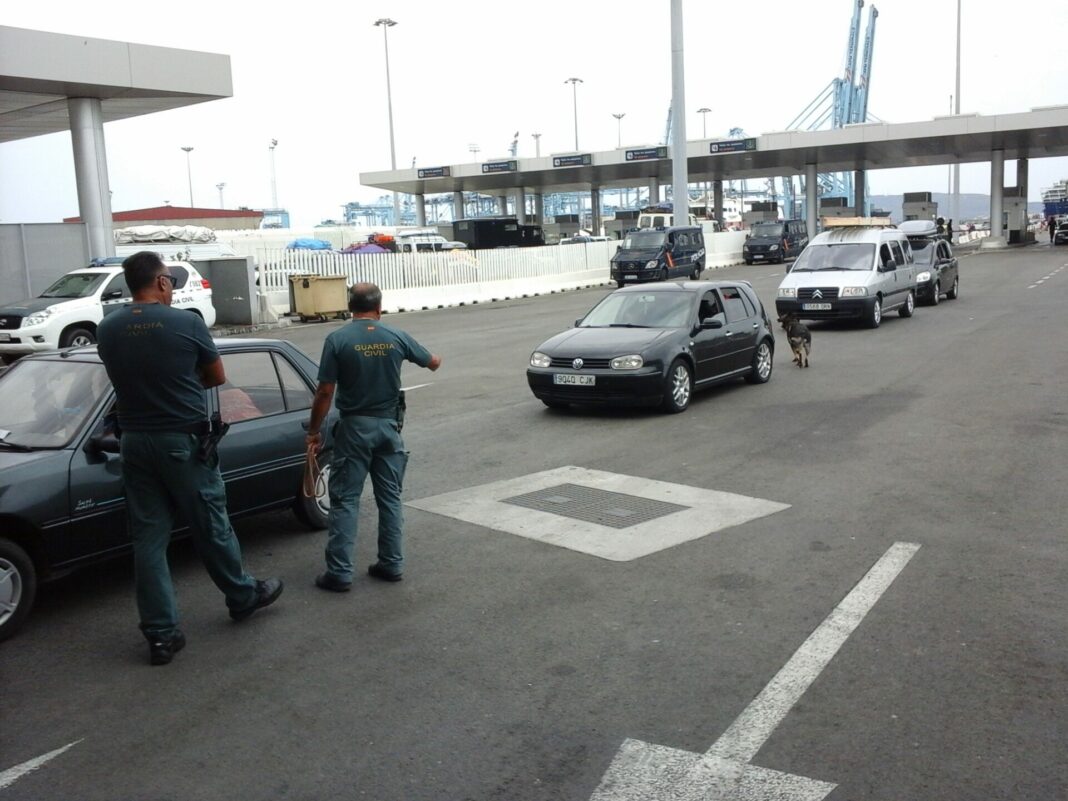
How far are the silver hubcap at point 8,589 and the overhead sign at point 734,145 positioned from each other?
181 feet

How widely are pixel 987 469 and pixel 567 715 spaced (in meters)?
5.51

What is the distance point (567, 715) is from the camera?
4.21 meters

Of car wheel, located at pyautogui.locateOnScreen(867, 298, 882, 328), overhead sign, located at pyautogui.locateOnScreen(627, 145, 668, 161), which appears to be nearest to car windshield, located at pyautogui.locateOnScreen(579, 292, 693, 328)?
car wheel, located at pyautogui.locateOnScreen(867, 298, 882, 328)

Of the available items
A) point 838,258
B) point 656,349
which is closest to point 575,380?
point 656,349

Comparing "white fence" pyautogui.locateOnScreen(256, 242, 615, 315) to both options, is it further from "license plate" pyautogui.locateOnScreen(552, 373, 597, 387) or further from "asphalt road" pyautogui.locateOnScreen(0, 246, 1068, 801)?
"asphalt road" pyautogui.locateOnScreen(0, 246, 1068, 801)

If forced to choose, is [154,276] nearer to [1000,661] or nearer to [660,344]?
[1000,661]

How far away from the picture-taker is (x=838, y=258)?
20359mm

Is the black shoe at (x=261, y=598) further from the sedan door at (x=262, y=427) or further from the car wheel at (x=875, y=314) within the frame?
the car wheel at (x=875, y=314)

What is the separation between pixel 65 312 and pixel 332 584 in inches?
583

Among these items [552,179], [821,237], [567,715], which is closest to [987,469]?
[567,715]

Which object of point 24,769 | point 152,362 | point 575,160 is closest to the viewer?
point 24,769

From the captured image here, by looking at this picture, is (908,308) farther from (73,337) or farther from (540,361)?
(73,337)

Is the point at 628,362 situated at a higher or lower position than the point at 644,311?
lower

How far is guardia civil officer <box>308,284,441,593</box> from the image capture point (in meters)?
5.76
